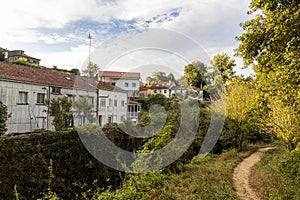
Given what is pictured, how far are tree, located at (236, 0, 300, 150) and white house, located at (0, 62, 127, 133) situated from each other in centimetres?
1283

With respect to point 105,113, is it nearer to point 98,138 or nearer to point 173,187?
point 98,138

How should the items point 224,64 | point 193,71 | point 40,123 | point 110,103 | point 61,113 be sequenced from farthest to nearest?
point 224,64 < point 110,103 < point 40,123 < point 61,113 < point 193,71

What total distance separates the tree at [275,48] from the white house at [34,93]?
505 inches

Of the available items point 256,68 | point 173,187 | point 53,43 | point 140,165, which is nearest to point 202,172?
point 173,187

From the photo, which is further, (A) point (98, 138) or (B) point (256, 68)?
(A) point (98, 138)

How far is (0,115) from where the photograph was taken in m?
11.0

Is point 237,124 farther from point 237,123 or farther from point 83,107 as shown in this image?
point 83,107

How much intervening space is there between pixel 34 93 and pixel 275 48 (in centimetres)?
1537

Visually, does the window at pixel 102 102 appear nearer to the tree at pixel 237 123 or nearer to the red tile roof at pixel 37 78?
the red tile roof at pixel 37 78

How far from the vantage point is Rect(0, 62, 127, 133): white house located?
535 inches

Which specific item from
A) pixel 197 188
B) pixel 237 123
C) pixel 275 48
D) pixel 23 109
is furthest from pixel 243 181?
pixel 23 109

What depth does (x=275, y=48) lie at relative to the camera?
6.28 meters

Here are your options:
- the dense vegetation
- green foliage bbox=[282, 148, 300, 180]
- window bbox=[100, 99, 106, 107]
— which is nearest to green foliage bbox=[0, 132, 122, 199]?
the dense vegetation

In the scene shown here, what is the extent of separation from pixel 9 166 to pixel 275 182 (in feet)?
27.5
